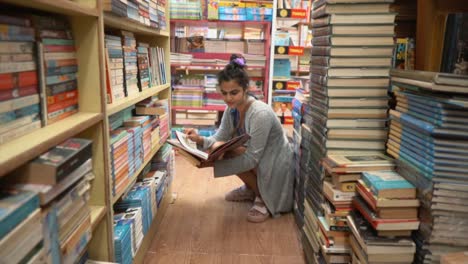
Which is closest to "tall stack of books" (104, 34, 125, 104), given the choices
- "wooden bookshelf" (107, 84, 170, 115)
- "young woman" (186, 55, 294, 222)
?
"wooden bookshelf" (107, 84, 170, 115)

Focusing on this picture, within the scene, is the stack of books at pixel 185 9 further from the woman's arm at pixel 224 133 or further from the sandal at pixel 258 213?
the sandal at pixel 258 213

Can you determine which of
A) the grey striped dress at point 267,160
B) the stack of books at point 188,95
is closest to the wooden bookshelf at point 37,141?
the grey striped dress at point 267,160

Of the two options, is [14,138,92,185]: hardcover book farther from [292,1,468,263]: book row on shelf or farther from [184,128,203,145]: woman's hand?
[184,128,203,145]: woman's hand

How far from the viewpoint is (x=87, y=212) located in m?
1.14

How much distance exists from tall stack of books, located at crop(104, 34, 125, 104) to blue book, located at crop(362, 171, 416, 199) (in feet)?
3.65

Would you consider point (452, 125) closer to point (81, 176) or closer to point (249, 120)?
point (81, 176)

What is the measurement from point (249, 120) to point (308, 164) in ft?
1.83

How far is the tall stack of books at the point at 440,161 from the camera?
1182mm

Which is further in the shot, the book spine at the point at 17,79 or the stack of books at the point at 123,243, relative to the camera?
the stack of books at the point at 123,243

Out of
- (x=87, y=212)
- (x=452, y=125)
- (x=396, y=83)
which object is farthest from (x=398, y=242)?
(x=87, y=212)

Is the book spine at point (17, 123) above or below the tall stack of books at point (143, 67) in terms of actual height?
below

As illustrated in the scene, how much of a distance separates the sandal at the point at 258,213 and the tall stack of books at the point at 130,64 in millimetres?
1142

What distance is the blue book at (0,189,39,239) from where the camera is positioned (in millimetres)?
692

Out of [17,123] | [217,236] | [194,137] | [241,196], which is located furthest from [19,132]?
[241,196]
